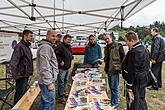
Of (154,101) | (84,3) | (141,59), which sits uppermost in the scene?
(84,3)

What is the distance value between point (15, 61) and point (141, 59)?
5.90 ft

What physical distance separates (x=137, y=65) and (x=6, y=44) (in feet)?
15.9

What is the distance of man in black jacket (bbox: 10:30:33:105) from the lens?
3465mm

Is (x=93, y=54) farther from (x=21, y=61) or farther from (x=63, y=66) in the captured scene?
(x=21, y=61)

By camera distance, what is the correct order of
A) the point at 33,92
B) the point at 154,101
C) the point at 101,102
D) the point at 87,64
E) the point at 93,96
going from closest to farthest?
the point at 101,102, the point at 93,96, the point at 33,92, the point at 154,101, the point at 87,64

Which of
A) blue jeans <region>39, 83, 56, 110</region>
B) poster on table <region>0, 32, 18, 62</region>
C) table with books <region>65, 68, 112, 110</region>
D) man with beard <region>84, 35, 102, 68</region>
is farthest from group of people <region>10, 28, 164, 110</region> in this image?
poster on table <region>0, 32, 18, 62</region>

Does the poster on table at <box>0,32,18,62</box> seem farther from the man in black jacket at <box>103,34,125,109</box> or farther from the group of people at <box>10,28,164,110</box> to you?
the man in black jacket at <box>103,34,125,109</box>

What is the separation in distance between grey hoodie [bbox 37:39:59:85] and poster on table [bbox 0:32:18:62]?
374 cm

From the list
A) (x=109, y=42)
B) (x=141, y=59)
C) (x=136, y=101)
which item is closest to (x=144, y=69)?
(x=141, y=59)

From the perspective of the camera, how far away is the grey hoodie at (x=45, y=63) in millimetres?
2866

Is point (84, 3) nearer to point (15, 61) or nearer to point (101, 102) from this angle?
point (15, 61)

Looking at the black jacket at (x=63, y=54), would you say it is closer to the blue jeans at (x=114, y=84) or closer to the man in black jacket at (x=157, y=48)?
the blue jeans at (x=114, y=84)

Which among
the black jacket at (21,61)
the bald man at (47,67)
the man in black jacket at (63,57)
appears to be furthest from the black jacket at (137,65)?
the man in black jacket at (63,57)

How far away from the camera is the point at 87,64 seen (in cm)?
545
